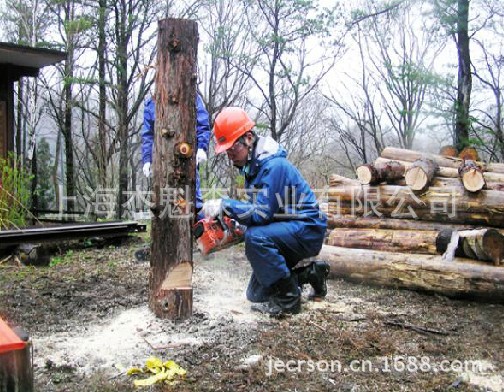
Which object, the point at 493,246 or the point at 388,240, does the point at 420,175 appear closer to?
the point at 388,240

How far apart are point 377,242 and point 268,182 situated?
253 cm

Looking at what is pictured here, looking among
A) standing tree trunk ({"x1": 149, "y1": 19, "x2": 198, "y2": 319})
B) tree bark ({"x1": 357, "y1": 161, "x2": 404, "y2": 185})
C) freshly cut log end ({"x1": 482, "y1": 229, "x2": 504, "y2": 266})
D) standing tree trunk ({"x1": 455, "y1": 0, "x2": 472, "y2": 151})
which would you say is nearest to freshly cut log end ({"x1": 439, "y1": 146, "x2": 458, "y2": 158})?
standing tree trunk ({"x1": 455, "y1": 0, "x2": 472, "y2": 151})

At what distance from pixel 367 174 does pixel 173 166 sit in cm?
367

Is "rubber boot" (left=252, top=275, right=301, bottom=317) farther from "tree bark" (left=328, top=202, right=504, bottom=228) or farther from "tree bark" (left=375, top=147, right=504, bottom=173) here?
"tree bark" (left=375, top=147, right=504, bottom=173)

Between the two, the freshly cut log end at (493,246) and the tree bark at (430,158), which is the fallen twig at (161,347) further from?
the tree bark at (430,158)

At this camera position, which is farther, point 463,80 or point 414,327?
point 463,80

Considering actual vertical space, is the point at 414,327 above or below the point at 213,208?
→ below

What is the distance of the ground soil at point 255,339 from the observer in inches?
111

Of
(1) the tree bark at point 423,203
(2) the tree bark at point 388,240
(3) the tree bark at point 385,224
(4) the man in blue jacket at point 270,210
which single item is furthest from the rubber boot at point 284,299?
(1) the tree bark at point 423,203

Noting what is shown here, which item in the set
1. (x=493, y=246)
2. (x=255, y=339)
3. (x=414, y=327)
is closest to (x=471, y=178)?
(x=493, y=246)

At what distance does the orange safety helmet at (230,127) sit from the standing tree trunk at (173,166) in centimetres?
21

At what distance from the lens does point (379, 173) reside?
21.7ft

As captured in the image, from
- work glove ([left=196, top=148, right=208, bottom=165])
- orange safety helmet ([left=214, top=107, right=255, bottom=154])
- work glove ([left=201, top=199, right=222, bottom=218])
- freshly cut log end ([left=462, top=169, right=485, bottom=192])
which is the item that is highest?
orange safety helmet ([left=214, top=107, right=255, bottom=154])

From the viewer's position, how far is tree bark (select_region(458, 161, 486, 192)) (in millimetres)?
5437
